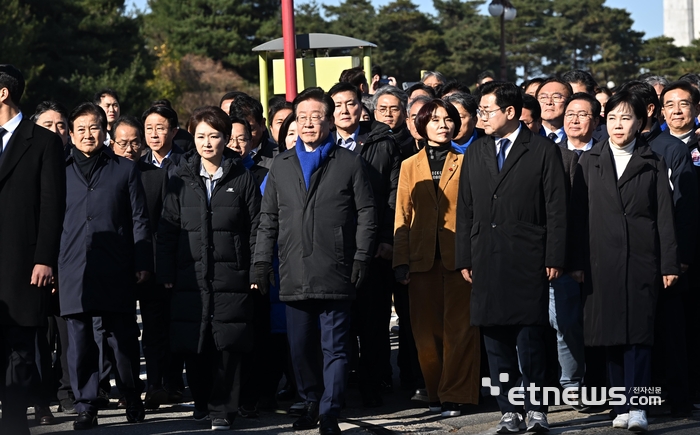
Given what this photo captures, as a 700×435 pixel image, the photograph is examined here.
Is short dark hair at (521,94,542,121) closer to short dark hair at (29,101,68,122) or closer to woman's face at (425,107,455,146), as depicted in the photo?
woman's face at (425,107,455,146)

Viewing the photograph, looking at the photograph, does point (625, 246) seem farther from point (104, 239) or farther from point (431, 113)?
point (104, 239)

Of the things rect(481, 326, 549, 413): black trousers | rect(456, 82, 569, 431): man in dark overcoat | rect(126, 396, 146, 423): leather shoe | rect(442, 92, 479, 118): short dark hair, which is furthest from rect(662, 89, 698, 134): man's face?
rect(126, 396, 146, 423): leather shoe

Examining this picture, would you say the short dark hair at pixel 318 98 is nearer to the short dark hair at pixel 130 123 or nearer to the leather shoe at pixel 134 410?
the short dark hair at pixel 130 123

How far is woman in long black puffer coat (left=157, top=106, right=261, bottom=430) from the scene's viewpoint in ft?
24.2

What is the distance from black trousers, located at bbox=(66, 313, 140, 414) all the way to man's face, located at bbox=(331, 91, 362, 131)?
2.24 m

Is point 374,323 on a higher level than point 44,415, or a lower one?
higher

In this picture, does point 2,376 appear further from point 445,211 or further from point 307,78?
point 307,78

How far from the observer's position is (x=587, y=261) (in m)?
7.21

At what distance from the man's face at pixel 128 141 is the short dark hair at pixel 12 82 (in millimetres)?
2130

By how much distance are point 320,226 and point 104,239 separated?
5.20ft

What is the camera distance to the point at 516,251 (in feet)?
22.8

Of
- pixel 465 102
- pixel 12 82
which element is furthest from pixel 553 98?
pixel 12 82

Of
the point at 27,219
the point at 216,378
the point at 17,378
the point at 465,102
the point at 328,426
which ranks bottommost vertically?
the point at 328,426

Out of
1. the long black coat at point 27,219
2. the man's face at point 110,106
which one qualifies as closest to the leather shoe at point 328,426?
the long black coat at point 27,219
